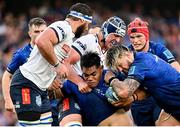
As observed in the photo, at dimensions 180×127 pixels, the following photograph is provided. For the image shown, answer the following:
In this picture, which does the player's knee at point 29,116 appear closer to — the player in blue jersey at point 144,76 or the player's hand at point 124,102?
the player's hand at point 124,102

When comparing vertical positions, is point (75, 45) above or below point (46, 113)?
above

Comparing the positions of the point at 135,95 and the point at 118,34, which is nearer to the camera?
the point at 135,95

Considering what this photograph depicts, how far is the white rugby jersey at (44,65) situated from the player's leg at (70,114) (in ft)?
1.27

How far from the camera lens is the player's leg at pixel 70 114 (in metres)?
9.08

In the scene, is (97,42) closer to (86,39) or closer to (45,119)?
(86,39)

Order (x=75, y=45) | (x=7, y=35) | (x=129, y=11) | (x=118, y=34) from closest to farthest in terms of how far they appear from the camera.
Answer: (x=75, y=45)
(x=118, y=34)
(x=7, y=35)
(x=129, y=11)

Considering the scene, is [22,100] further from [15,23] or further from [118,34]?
[15,23]

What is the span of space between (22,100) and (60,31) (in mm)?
1030

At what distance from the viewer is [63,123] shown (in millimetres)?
9117

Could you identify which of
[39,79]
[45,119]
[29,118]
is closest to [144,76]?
[39,79]

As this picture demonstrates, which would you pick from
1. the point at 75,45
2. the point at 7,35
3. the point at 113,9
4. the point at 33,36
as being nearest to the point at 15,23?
the point at 7,35

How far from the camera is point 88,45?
934cm

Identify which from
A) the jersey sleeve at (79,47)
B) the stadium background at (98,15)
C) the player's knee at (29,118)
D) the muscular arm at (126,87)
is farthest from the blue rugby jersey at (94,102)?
the stadium background at (98,15)

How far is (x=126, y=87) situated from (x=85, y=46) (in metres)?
1.17
